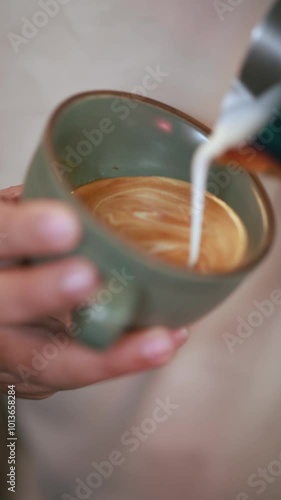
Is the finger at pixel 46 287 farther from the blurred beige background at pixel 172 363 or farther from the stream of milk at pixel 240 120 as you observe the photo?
the blurred beige background at pixel 172 363

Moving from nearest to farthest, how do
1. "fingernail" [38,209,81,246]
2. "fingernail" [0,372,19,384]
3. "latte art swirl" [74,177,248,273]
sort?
"fingernail" [38,209,81,246]
"latte art swirl" [74,177,248,273]
"fingernail" [0,372,19,384]

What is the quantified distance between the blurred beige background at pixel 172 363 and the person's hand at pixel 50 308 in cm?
19

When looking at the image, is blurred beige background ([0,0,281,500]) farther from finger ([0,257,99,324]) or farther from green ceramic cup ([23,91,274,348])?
finger ([0,257,99,324])

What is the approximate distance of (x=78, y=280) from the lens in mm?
298

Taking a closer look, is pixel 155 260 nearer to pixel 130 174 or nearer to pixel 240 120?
pixel 240 120

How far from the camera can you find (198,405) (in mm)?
609

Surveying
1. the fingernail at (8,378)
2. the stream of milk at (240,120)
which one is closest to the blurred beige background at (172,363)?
the fingernail at (8,378)

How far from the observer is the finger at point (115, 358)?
340mm

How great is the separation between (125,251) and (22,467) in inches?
17.8

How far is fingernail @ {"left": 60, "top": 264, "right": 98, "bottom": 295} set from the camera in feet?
0.98

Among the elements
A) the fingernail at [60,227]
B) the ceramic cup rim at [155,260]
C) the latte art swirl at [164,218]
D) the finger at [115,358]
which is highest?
the ceramic cup rim at [155,260]

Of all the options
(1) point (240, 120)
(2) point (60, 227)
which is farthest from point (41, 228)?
(1) point (240, 120)

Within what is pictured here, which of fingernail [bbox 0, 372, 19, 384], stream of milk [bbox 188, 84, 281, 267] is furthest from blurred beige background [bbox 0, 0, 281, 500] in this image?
stream of milk [bbox 188, 84, 281, 267]

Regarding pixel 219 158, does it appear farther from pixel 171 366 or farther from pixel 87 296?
pixel 171 366
